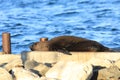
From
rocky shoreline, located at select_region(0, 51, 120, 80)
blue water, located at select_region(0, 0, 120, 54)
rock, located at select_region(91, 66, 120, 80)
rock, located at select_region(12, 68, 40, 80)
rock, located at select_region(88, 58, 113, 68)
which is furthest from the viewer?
blue water, located at select_region(0, 0, 120, 54)

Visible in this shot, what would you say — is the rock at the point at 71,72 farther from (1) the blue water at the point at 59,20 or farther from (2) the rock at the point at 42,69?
(1) the blue water at the point at 59,20

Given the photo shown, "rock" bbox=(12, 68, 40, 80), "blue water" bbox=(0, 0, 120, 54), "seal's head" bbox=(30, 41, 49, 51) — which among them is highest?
"seal's head" bbox=(30, 41, 49, 51)

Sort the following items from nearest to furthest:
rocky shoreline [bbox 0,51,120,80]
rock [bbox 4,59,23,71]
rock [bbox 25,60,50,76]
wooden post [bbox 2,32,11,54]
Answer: rocky shoreline [bbox 0,51,120,80]
rock [bbox 25,60,50,76]
rock [bbox 4,59,23,71]
wooden post [bbox 2,32,11,54]

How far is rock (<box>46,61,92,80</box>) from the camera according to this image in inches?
451

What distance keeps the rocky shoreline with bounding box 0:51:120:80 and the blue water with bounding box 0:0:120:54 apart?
263 inches

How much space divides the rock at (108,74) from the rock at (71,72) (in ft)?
0.90

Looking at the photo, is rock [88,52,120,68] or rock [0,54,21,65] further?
rock [0,54,21,65]

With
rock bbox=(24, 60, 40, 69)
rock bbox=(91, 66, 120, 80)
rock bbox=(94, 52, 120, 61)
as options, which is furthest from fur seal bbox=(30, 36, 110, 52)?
rock bbox=(91, 66, 120, 80)

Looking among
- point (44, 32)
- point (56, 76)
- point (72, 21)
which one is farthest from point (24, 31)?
point (56, 76)

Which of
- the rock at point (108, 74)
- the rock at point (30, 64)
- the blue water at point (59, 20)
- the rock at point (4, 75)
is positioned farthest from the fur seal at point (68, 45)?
the blue water at point (59, 20)

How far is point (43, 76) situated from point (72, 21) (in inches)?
762

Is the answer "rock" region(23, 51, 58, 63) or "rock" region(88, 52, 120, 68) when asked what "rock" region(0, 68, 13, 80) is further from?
"rock" region(88, 52, 120, 68)

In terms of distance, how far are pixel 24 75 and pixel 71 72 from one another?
770mm

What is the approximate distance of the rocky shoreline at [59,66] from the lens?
11547mm
